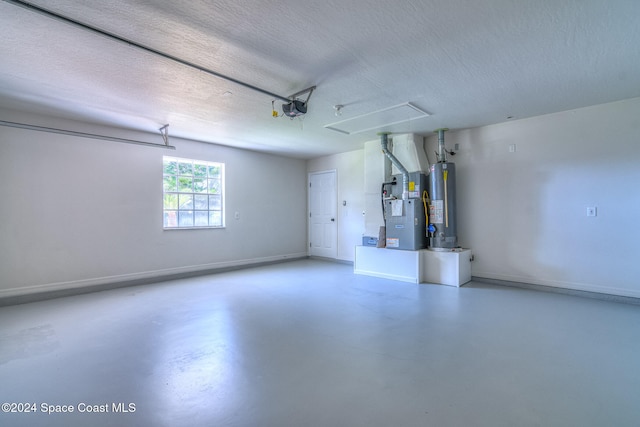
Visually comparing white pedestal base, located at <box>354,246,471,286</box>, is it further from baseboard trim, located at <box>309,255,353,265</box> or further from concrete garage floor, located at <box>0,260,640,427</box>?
baseboard trim, located at <box>309,255,353,265</box>

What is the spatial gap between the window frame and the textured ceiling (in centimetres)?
136

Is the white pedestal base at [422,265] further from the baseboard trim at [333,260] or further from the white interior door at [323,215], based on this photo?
the white interior door at [323,215]

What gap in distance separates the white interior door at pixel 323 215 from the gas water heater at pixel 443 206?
262cm

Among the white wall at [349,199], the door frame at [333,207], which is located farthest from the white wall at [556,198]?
the door frame at [333,207]

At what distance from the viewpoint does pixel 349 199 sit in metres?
6.82

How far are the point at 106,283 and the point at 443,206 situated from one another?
5657 millimetres

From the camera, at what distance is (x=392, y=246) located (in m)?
5.28

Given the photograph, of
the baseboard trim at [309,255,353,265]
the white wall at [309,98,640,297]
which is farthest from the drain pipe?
the baseboard trim at [309,255,353,265]

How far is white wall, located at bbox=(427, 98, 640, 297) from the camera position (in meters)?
3.75

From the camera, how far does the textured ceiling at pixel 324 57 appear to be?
209cm

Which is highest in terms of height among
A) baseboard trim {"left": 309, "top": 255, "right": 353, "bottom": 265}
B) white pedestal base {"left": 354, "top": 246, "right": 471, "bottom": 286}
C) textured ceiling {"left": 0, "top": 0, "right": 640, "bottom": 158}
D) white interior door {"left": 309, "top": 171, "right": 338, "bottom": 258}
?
textured ceiling {"left": 0, "top": 0, "right": 640, "bottom": 158}

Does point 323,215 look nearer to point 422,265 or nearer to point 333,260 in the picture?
point 333,260

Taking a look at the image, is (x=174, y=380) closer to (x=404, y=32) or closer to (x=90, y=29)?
(x=90, y=29)

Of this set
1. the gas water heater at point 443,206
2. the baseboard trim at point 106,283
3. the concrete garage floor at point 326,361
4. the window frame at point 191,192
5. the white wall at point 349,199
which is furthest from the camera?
the white wall at point 349,199
